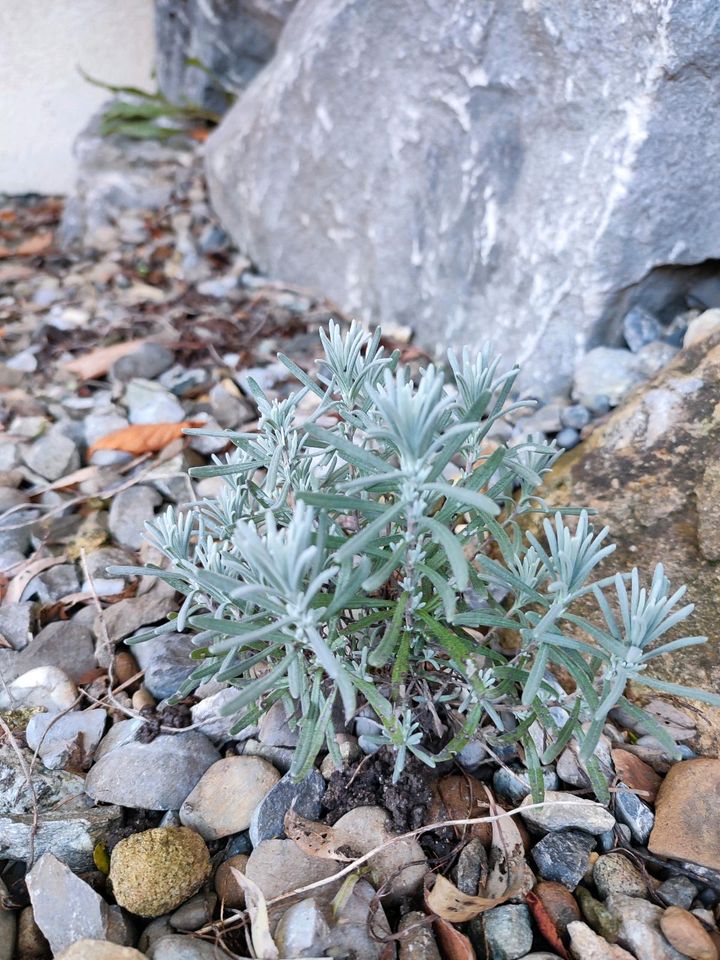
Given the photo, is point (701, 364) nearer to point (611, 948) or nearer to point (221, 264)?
point (611, 948)

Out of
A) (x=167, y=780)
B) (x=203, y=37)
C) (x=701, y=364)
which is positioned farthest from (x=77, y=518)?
(x=203, y=37)

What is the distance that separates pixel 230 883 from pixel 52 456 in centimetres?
144

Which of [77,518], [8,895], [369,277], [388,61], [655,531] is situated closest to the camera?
[8,895]

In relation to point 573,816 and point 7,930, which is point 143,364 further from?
point 573,816

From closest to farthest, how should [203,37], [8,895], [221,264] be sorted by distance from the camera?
1. [8,895]
2. [221,264]
3. [203,37]

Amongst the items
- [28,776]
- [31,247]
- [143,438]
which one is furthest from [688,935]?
[31,247]

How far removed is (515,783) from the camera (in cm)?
142

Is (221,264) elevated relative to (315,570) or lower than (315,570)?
lower

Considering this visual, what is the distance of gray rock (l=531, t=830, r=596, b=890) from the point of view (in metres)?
1.29

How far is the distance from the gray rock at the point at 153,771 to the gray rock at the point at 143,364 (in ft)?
5.06

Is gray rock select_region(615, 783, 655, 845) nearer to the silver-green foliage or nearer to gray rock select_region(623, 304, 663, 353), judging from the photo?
the silver-green foliage

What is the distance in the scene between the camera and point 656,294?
229cm

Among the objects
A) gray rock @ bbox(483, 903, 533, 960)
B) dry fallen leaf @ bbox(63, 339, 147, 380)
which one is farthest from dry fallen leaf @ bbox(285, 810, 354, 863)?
dry fallen leaf @ bbox(63, 339, 147, 380)

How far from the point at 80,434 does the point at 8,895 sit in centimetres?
148
